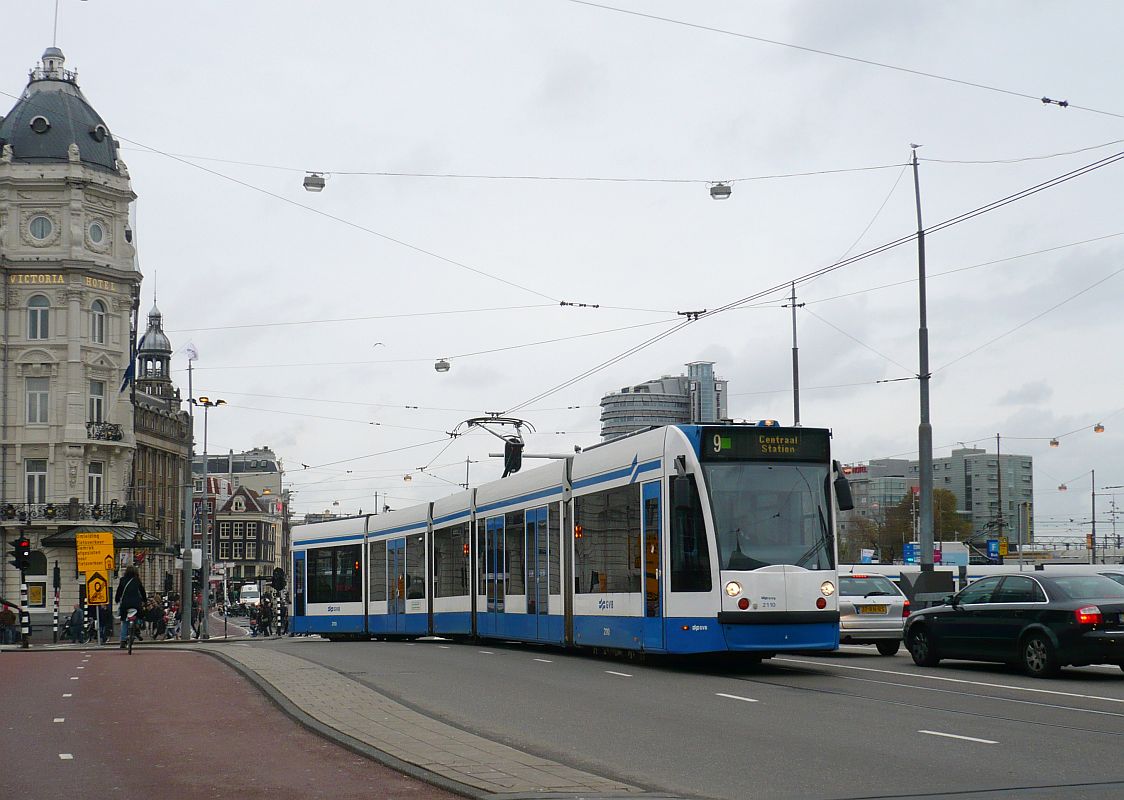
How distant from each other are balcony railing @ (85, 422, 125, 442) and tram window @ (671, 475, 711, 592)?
158 ft

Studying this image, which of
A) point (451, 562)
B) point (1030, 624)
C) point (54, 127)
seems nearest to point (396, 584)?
point (451, 562)

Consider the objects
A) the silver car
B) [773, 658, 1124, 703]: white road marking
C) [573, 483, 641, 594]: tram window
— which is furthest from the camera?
the silver car

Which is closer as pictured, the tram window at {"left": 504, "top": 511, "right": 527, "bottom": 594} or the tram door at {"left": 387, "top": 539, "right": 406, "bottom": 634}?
the tram window at {"left": 504, "top": 511, "right": 527, "bottom": 594}

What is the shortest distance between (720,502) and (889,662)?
524 centimetres

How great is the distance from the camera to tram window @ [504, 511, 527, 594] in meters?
25.5

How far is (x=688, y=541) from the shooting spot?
18.6 metres

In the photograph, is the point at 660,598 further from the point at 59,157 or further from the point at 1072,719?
the point at 59,157

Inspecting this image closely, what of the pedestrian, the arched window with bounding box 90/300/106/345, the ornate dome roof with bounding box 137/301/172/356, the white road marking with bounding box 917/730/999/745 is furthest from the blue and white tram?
the ornate dome roof with bounding box 137/301/172/356

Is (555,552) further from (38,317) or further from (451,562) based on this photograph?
(38,317)

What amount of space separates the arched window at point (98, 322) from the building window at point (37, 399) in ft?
9.11

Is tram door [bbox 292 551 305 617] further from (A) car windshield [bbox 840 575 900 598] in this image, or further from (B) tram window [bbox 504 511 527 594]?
(A) car windshield [bbox 840 575 900 598]

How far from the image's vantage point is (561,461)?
23.8 metres

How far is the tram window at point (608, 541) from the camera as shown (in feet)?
65.8

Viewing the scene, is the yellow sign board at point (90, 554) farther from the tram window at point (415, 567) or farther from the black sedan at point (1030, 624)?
the black sedan at point (1030, 624)
